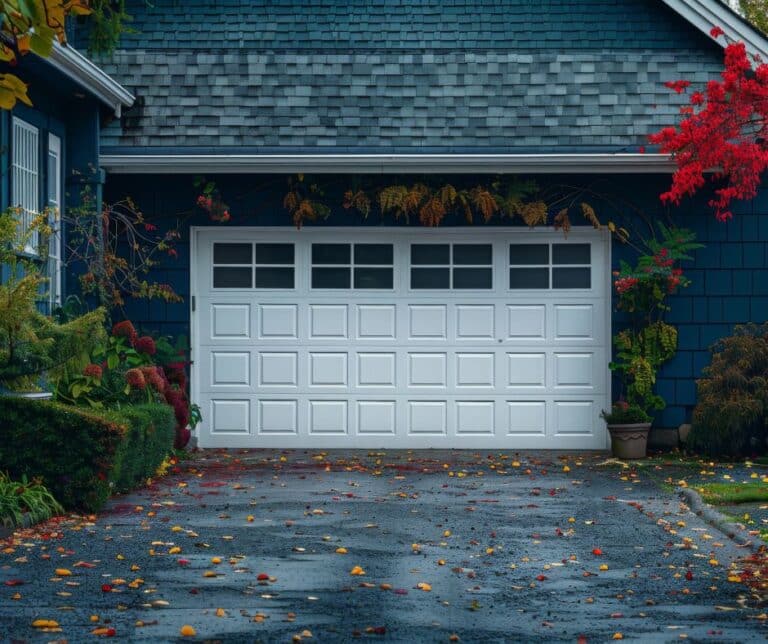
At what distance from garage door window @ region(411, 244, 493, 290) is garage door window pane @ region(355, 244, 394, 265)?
0.26m

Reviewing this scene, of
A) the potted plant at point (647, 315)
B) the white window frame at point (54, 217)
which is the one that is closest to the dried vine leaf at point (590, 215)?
the potted plant at point (647, 315)

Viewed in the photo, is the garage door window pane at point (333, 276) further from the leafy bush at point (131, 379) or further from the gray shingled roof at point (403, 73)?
the leafy bush at point (131, 379)

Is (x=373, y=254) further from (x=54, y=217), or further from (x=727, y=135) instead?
(x=727, y=135)

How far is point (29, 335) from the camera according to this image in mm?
9703

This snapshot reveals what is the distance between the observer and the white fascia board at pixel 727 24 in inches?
589

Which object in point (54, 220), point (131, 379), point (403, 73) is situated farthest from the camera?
point (403, 73)

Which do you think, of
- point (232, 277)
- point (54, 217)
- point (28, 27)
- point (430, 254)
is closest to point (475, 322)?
point (430, 254)

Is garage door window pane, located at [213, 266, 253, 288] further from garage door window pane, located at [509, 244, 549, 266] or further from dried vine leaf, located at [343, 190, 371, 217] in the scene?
garage door window pane, located at [509, 244, 549, 266]

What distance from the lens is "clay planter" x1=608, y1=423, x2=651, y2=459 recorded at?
46.8ft

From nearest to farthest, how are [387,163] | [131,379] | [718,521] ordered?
[718,521] → [131,379] → [387,163]

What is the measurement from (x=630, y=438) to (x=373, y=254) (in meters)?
3.36

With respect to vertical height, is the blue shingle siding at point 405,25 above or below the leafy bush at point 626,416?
above

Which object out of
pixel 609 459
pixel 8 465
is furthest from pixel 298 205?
pixel 8 465

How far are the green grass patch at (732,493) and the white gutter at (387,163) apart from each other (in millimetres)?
4009
